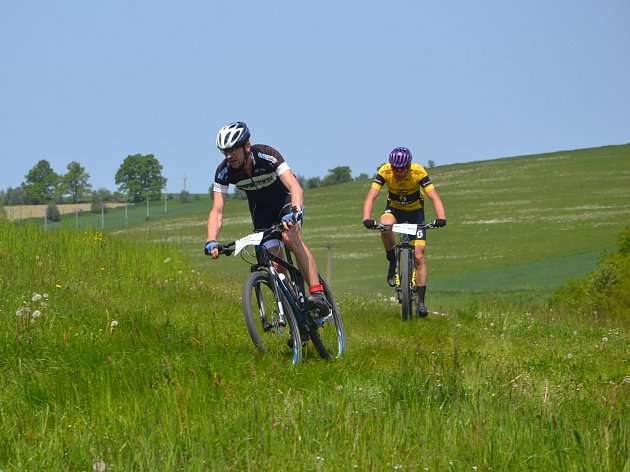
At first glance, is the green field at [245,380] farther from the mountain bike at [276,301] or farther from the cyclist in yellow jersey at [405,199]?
the cyclist in yellow jersey at [405,199]

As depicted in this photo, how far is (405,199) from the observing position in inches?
547

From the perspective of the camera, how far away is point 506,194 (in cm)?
9794

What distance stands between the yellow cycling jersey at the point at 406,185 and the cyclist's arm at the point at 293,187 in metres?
5.01

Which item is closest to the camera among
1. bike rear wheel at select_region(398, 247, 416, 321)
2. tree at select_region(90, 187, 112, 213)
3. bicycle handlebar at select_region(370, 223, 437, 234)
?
bike rear wheel at select_region(398, 247, 416, 321)

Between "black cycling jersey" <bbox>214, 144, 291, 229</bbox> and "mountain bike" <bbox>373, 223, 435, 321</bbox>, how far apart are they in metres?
4.44

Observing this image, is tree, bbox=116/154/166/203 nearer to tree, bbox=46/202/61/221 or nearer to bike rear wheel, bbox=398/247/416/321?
tree, bbox=46/202/61/221

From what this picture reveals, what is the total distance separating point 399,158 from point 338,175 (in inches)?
6298

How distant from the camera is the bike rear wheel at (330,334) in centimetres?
841

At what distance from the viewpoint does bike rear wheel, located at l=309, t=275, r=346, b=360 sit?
8414 millimetres

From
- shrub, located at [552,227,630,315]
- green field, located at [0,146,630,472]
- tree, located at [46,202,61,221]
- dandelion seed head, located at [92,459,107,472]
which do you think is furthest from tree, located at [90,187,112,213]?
dandelion seed head, located at [92,459,107,472]

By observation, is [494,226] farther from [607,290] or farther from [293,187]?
[293,187]

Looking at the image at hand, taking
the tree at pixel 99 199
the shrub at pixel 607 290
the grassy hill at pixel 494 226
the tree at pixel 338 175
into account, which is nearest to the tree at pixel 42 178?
the tree at pixel 99 199

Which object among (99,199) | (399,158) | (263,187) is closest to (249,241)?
(263,187)

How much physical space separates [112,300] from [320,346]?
3.69 m
